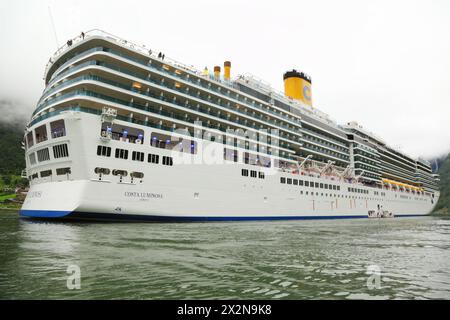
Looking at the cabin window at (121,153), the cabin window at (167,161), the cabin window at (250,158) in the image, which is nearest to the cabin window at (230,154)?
the cabin window at (250,158)

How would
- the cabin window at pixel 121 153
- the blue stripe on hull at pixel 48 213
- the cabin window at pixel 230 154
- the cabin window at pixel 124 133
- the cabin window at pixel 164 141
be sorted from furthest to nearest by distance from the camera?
the cabin window at pixel 230 154
the cabin window at pixel 164 141
the cabin window at pixel 124 133
the cabin window at pixel 121 153
the blue stripe on hull at pixel 48 213

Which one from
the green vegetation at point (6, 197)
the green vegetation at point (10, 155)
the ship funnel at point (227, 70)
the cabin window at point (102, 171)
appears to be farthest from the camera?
the green vegetation at point (10, 155)

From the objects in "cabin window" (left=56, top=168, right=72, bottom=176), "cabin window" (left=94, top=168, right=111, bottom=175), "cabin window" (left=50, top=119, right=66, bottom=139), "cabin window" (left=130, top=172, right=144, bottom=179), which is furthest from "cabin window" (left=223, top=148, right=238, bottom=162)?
"cabin window" (left=50, top=119, right=66, bottom=139)

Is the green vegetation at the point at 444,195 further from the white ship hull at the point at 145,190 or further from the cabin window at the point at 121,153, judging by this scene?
the cabin window at the point at 121,153

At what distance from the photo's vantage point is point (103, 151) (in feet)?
71.4

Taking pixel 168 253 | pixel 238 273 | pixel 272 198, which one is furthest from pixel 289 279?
pixel 272 198

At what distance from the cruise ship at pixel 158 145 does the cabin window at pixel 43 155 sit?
17 centimetres

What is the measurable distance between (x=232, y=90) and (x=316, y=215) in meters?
22.6

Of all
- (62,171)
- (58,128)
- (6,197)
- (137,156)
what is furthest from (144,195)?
(6,197)

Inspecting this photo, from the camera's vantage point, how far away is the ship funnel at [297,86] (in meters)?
55.8

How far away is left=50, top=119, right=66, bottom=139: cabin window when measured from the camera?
22047 millimetres

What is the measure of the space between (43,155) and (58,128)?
310 centimetres
